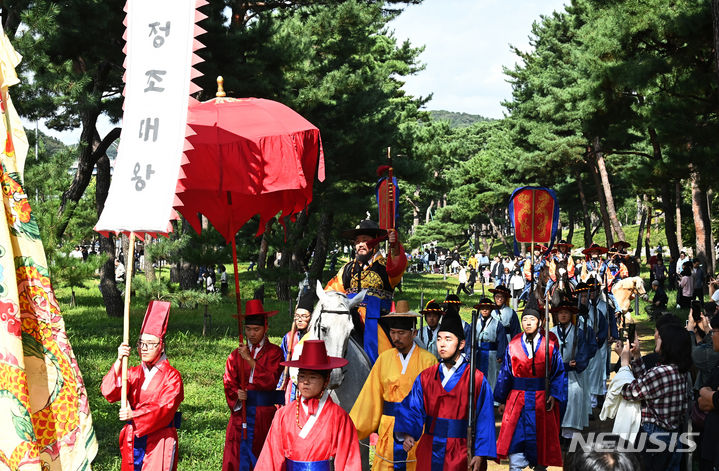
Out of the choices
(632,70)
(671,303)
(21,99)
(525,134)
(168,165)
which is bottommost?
(671,303)

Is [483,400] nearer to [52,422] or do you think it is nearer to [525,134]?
[52,422]

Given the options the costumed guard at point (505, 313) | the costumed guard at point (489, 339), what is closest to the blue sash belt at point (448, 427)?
the costumed guard at point (489, 339)

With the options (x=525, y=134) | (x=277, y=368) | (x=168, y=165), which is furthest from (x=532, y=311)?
(x=525, y=134)

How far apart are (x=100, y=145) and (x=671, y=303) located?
1902 centimetres

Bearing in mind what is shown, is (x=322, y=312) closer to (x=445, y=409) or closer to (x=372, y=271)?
(x=445, y=409)

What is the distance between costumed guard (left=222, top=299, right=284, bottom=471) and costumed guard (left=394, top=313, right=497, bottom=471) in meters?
1.43

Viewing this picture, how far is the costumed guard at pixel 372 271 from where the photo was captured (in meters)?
7.89

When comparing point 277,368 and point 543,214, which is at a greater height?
point 543,214

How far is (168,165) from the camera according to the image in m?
4.14

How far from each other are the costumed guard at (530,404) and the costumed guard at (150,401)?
350 cm

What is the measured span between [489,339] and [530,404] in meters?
3.34

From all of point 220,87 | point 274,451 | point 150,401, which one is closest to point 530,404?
point 274,451

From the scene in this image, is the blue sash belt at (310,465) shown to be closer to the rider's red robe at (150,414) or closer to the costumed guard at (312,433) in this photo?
the costumed guard at (312,433)

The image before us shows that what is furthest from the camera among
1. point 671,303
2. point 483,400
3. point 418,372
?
point 671,303
